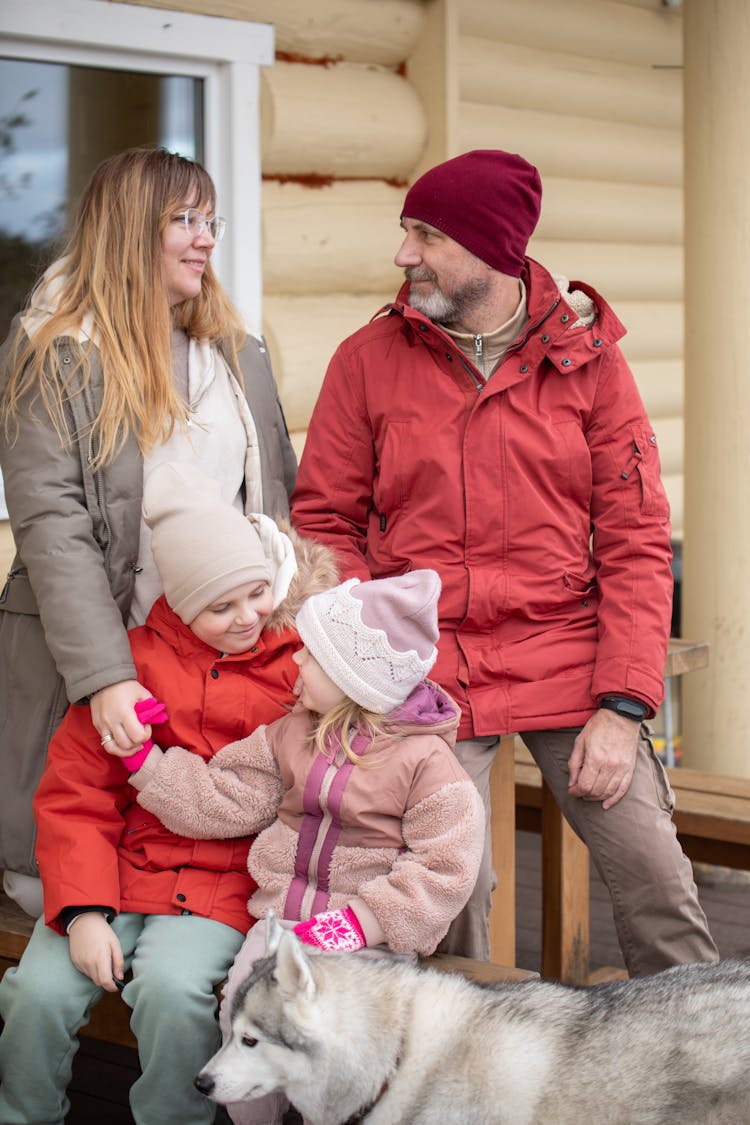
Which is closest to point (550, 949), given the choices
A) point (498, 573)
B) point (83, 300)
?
point (498, 573)

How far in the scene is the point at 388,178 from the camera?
556 centimetres

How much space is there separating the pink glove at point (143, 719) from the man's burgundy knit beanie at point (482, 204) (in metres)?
1.25

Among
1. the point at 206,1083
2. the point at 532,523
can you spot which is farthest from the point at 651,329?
the point at 206,1083

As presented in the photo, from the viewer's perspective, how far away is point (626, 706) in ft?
10.6

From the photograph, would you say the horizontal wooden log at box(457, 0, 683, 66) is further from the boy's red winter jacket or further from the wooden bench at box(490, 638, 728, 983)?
the boy's red winter jacket

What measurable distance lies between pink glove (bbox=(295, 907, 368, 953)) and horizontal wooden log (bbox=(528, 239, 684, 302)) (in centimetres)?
465

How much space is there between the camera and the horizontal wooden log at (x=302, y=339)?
5.29 metres

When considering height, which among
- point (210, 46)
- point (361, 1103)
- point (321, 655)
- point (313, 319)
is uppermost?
point (210, 46)

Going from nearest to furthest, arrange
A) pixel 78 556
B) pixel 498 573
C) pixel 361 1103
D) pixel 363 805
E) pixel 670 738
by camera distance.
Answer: pixel 361 1103
pixel 363 805
pixel 78 556
pixel 498 573
pixel 670 738

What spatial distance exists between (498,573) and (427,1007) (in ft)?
3.56

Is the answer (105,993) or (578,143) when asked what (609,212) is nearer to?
(578,143)

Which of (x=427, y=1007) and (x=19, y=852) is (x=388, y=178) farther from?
(x=427, y=1007)

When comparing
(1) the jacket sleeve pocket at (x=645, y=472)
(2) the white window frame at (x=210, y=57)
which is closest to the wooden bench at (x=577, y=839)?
(1) the jacket sleeve pocket at (x=645, y=472)

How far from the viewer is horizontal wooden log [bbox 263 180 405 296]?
5.21 meters
